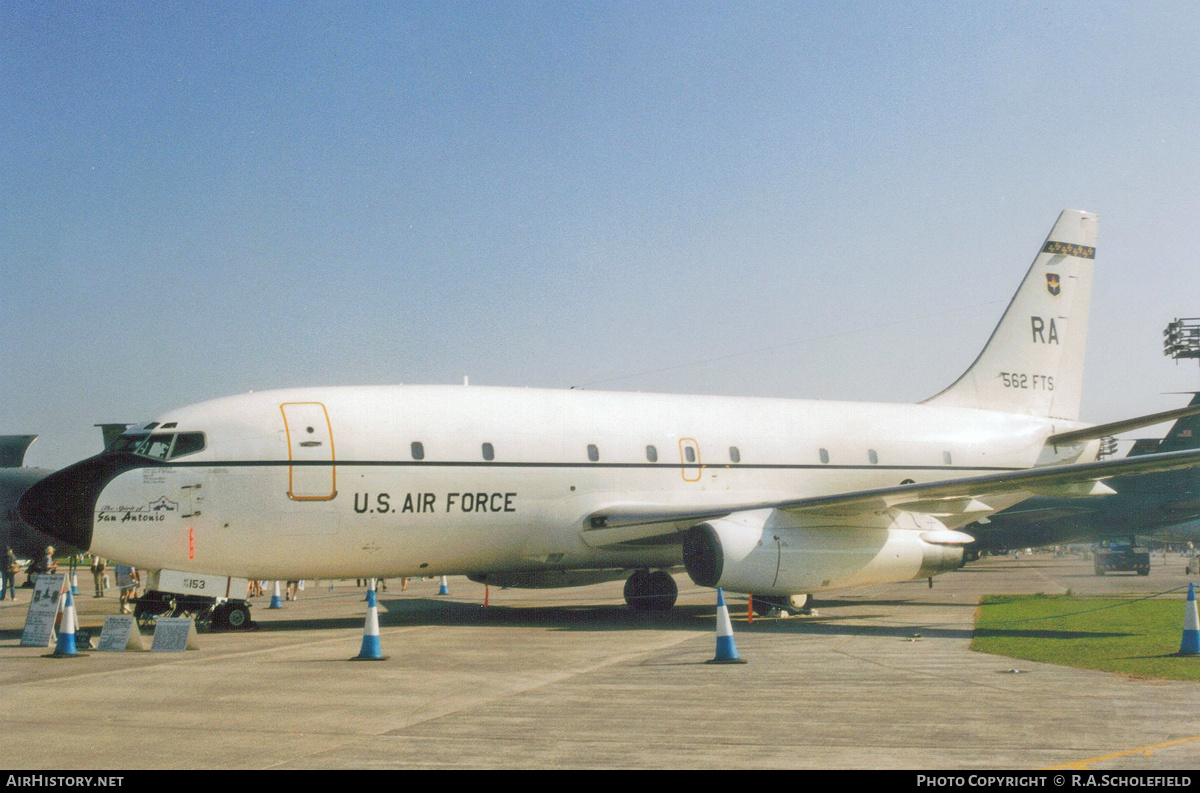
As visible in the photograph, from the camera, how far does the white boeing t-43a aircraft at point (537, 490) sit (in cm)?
1453

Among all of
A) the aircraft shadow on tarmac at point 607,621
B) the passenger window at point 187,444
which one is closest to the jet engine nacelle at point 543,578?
the aircraft shadow on tarmac at point 607,621

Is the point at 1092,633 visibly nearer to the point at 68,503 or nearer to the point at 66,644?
the point at 66,644

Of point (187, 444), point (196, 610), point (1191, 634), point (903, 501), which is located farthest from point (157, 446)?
point (1191, 634)

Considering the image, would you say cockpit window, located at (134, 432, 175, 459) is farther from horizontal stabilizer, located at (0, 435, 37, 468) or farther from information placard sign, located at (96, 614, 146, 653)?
horizontal stabilizer, located at (0, 435, 37, 468)

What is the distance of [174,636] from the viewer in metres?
12.7

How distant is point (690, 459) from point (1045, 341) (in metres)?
11.1


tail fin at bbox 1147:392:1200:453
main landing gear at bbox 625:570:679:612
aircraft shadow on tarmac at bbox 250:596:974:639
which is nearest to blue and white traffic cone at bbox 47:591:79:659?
aircraft shadow on tarmac at bbox 250:596:974:639

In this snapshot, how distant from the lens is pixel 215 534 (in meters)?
14.5

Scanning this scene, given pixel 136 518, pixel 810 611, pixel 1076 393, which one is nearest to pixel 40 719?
pixel 136 518

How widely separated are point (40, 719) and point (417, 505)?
804cm

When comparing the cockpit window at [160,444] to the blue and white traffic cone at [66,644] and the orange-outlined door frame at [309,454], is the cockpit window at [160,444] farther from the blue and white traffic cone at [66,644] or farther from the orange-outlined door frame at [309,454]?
the blue and white traffic cone at [66,644]

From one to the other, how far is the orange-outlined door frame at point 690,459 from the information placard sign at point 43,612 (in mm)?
10243
